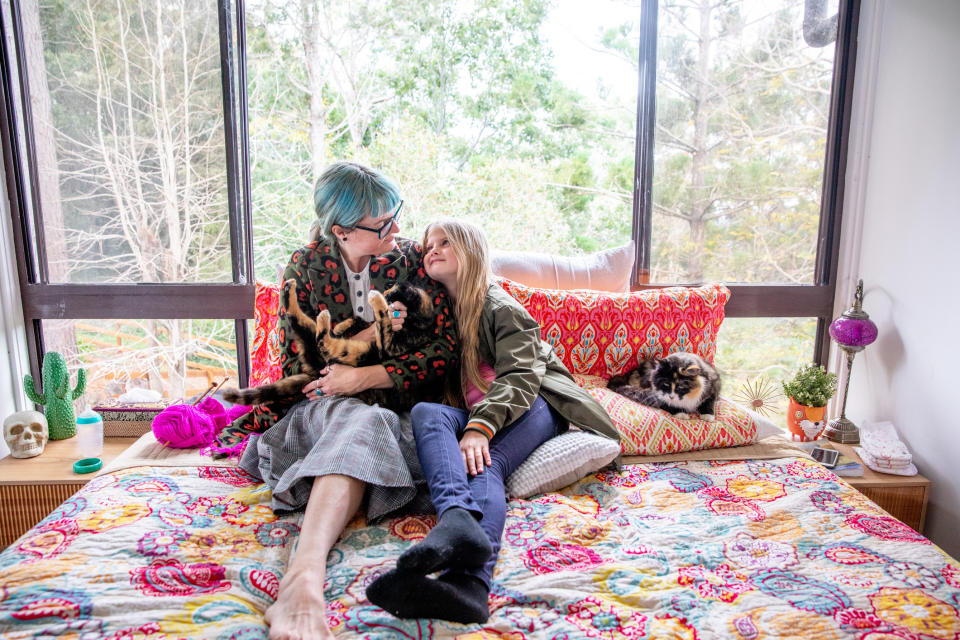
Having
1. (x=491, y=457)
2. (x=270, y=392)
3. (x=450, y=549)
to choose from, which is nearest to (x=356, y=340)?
(x=270, y=392)

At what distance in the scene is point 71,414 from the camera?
7.30 feet

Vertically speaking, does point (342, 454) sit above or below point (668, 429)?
above

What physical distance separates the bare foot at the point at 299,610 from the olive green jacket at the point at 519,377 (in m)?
0.58

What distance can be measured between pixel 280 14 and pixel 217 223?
912 mm

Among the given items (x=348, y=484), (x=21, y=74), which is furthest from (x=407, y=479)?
(x=21, y=74)

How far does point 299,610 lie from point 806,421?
2.00m

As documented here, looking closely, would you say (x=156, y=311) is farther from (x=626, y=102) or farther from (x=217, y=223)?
(x=626, y=102)

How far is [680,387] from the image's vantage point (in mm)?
1847

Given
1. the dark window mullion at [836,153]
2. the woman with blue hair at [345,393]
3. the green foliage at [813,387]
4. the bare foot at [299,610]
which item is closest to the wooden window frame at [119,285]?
the woman with blue hair at [345,393]

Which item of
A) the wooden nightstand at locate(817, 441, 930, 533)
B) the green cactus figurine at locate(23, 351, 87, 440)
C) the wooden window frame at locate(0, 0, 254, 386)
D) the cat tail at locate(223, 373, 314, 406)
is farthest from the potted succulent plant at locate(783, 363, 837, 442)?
the green cactus figurine at locate(23, 351, 87, 440)

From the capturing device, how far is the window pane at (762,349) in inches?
104

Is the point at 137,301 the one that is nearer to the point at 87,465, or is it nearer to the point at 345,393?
the point at 87,465

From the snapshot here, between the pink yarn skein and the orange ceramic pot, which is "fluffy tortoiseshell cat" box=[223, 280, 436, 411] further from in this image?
the orange ceramic pot

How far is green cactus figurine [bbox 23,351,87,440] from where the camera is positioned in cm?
215
